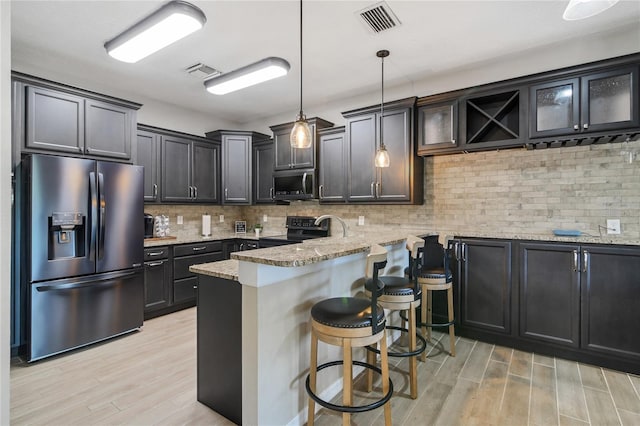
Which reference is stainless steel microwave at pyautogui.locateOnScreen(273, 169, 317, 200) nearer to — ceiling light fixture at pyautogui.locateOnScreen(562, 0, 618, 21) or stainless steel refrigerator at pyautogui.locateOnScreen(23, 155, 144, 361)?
stainless steel refrigerator at pyautogui.locateOnScreen(23, 155, 144, 361)

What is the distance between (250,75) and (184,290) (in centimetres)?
282

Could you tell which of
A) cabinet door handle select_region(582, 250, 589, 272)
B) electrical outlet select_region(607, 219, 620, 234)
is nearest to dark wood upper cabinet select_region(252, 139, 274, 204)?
cabinet door handle select_region(582, 250, 589, 272)

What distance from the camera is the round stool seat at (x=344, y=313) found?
170cm

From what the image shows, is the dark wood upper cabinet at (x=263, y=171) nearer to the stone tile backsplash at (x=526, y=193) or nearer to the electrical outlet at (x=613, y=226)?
the stone tile backsplash at (x=526, y=193)

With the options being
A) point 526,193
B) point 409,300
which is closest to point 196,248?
point 409,300

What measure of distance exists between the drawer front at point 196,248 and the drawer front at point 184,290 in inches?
14.0

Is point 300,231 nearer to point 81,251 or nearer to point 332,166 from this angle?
point 332,166

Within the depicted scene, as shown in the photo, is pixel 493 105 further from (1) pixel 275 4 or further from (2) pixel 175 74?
(2) pixel 175 74

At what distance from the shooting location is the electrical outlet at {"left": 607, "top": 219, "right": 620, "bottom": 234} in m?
2.89

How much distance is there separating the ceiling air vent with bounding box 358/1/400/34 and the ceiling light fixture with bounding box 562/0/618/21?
120 cm

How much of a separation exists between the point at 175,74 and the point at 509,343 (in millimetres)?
4510

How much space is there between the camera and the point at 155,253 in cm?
393

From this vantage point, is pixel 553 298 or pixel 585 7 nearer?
pixel 585 7

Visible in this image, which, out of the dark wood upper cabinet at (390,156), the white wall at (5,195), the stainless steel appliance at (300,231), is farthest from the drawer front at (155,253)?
the white wall at (5,195)
